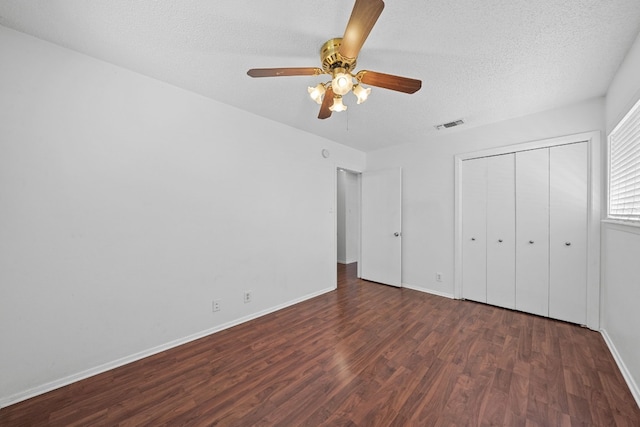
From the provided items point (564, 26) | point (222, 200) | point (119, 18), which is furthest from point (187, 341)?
point (564, 26)

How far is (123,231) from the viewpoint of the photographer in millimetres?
1942

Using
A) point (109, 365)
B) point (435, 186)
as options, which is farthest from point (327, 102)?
point (109, 365)

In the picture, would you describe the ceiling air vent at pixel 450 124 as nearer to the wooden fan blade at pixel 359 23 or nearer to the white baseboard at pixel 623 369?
the wooden fan blade at pixel 359 23

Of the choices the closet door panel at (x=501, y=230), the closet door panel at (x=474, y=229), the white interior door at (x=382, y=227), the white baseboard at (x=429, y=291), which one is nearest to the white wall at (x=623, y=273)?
the closet door panel at (x=501, y=230)

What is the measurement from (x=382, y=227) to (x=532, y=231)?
1.97m

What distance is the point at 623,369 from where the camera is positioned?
176 centimetres

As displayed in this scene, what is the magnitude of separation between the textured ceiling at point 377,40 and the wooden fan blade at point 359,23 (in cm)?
23

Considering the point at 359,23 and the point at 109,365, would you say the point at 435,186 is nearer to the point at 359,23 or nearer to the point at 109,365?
the point at 359,23

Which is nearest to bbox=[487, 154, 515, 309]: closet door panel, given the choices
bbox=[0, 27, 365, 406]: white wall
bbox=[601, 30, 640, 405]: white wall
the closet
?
the closet

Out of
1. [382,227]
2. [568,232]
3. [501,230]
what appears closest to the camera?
[568,232]

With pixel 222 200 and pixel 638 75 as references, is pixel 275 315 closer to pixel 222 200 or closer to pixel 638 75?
pixel 222 200

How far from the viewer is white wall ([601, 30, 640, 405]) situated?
1619mm

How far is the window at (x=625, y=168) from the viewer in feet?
5.67

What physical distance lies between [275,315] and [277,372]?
1.05 metres
